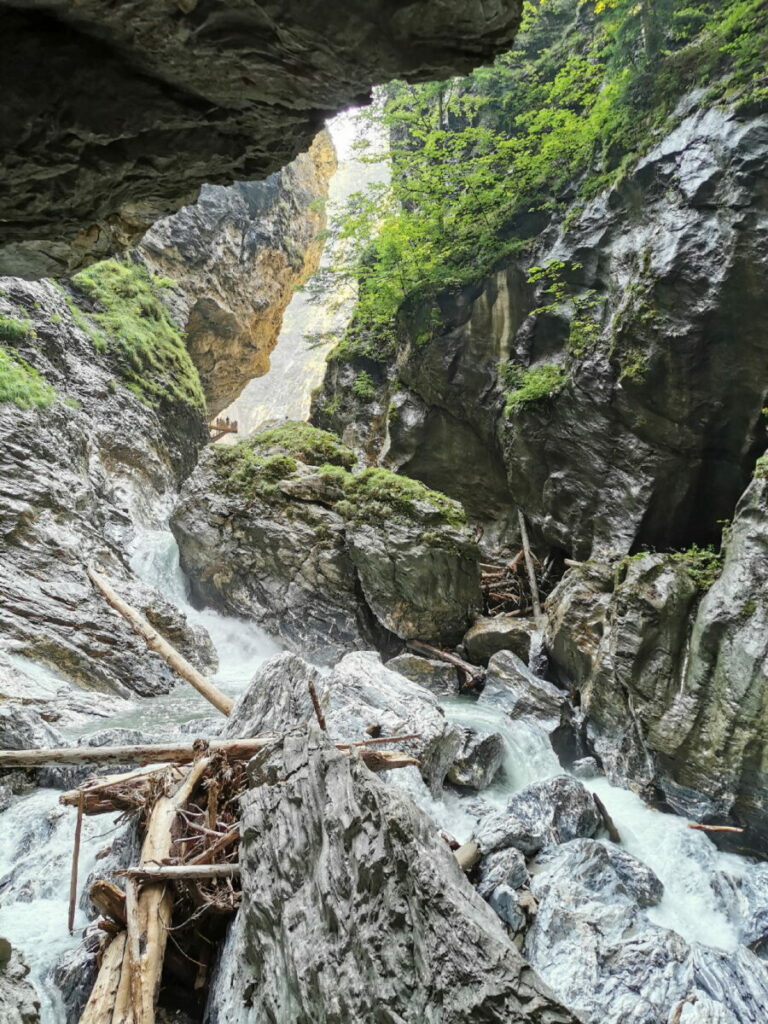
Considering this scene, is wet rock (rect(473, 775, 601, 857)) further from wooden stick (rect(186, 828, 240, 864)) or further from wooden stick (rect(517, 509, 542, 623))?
wooden stick (rect(517, 509, 542, 623))

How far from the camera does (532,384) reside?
13758 millimetres

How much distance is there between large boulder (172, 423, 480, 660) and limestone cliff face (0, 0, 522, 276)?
995cm

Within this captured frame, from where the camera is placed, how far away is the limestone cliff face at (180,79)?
2.16 meters

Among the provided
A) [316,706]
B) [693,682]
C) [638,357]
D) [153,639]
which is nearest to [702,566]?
[693,682]

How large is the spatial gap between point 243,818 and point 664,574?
6.73 metres

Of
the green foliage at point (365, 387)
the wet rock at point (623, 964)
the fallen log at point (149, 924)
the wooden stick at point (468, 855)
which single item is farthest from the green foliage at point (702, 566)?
the green foliage at point (365, 387)

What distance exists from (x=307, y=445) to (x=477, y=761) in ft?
34.7

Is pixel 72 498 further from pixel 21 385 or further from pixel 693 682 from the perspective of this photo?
pixel 693 682

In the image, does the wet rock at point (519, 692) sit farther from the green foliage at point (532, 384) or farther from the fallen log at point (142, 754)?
the green foliage at point (532, 384)

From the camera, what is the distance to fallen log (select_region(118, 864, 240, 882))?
11.2ft

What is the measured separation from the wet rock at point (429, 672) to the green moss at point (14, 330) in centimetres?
1212

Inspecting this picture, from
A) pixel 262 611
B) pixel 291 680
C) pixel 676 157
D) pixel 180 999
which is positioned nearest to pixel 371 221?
pixel 676 157

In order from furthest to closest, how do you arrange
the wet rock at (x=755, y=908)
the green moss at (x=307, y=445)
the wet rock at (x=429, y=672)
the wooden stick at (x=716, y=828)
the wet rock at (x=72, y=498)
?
1. the green moss at (x=307, y=445)
2. the wet rock at (x=429, y=672)
3. the wet rock at (x=72, y=498)
4. the wooden stick at (x=716, y=828)
5. the wet rock at (x=755, y=908)

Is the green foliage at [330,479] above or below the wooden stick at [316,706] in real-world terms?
above
